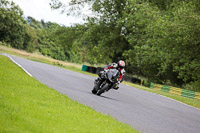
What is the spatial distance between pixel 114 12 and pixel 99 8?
6.92ft

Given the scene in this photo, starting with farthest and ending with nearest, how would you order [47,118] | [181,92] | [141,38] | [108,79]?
[141,38] → [181,92] → [108,79] → [47,118]

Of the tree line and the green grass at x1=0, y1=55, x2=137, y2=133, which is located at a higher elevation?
the tree line

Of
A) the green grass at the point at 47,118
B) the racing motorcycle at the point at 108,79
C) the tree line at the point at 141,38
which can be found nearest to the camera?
the green grass at the point at 47,118

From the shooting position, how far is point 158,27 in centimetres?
3262

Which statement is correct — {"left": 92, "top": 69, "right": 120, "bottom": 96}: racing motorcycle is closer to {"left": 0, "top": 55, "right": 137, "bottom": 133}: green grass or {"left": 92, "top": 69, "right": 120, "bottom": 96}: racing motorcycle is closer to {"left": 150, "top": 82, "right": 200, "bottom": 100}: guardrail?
{"left": 0, "top": 55, "right": 137, "bottom": 133}: green grass

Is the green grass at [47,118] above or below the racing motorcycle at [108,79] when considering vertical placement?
A: below

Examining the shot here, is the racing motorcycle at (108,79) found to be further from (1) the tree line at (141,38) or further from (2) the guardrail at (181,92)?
(2) the guardrail at (181,92)

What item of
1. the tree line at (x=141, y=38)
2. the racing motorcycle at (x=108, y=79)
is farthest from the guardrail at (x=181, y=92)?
the racing motorcycle at (x=108, y=79)

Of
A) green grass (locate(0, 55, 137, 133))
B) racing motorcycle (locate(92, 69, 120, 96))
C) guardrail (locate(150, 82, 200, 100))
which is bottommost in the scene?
guardrail (locate(150, 82, 200, 100))

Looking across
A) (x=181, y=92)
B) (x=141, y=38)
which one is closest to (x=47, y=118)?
(x=181, y=92)

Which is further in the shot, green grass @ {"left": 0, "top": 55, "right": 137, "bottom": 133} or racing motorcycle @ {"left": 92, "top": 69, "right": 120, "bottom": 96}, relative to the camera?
racing motorcycle @ {"left": 92, "top": 69, "right": 120, "bottom": 96}

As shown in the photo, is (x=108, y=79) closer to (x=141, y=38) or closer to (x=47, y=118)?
(x=47, y=118)

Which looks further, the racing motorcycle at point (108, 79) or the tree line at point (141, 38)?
the tree line at point (141, 38)

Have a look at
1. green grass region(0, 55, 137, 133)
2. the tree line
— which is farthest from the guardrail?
green grass region(0, 55, 137, 133)
